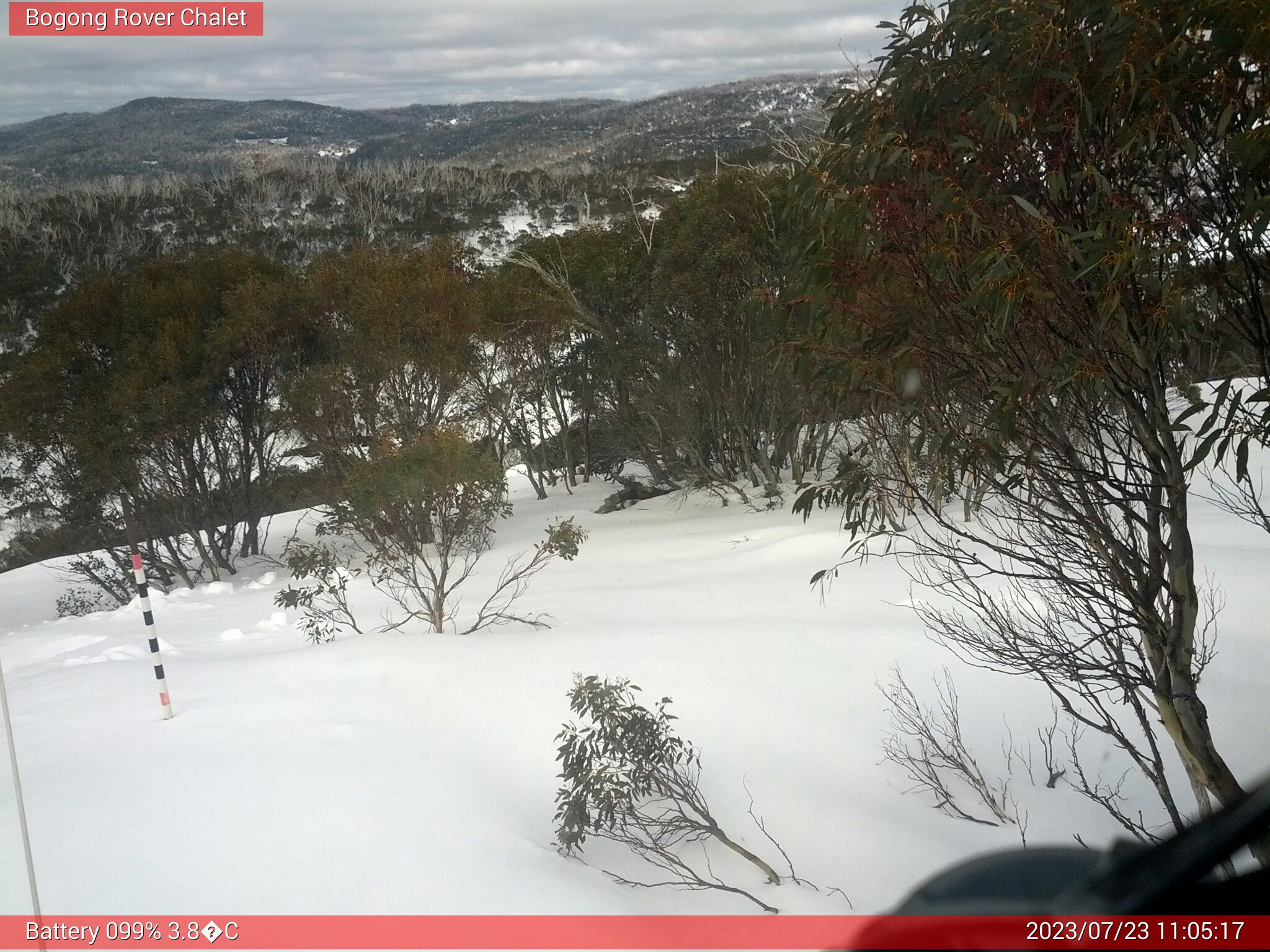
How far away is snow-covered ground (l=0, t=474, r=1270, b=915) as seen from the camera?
3.01 metres

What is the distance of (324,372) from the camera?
1263 centimetres

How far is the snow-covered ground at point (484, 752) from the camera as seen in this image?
3.01m

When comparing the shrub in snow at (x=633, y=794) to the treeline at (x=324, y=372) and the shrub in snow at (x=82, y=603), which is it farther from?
the shrub in snow at (x=82, y=603)

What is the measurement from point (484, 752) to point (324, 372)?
9.31 metres

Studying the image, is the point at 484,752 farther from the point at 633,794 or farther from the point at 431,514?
the point at 431,514

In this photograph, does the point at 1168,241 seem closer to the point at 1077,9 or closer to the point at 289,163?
the point at 1077,9

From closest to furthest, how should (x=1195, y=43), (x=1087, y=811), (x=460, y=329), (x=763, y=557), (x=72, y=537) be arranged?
(x=1195, y=43)
(x=1087, y=811)
(x=763, y=557)
(x=72, y=537)
(x=460, y=329)

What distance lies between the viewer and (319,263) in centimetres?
1442

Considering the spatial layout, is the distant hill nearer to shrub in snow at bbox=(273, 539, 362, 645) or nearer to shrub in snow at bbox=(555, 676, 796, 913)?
shrub in snow at bbox=(555, 676, 796, 913)

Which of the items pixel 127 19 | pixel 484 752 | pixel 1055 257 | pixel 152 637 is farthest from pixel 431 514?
pixel 1055 257

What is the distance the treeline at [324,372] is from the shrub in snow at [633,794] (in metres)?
7.62

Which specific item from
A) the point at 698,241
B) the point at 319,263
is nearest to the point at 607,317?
the point at 698,241

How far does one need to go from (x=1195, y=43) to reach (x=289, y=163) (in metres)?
23.5

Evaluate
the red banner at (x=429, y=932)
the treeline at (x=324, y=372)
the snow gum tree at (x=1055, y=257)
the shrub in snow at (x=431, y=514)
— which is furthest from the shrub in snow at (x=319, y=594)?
the snow gum tree at (x=1055, y=257)
